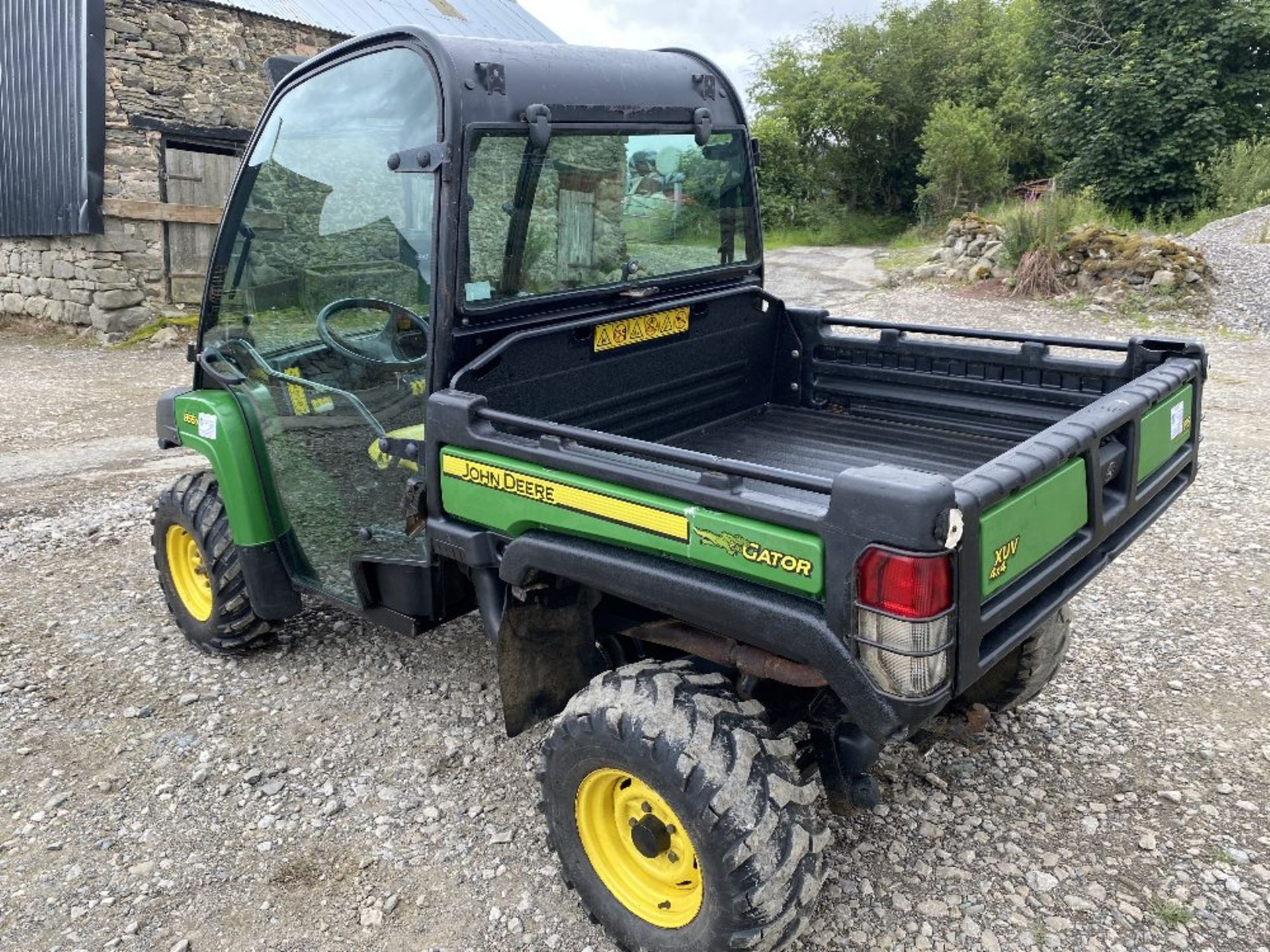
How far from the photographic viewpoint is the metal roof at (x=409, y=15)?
43.5 feet

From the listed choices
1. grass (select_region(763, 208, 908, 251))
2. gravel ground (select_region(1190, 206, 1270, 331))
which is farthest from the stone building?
grass (select_region(763, 208, 908, 251))

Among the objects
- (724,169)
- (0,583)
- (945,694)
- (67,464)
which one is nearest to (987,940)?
(945,694)

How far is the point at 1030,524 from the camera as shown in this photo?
2.37 m

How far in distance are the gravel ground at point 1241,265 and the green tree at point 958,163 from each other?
10.3 m

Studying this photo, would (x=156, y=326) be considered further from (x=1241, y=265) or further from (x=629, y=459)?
(x=1241, y=265)

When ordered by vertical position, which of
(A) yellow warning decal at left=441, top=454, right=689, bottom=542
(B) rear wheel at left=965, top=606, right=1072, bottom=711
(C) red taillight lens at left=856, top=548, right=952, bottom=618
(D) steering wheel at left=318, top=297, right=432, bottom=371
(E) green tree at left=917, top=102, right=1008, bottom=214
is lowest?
(B) rear wheel at left=965, top=606, right=1072, bottom=711

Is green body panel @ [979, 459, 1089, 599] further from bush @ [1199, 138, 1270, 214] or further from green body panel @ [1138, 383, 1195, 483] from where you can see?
bush @ [1199, 138, 1270, 214]

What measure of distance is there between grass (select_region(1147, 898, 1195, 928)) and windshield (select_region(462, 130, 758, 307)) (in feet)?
7.96

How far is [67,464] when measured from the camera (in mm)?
7113

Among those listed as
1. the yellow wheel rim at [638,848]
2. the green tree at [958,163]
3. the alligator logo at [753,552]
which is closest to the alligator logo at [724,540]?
the alligator logo at [753,552]

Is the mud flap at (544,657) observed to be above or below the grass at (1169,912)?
above

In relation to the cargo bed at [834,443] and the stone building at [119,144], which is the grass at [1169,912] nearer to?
the cargo bed at [834,443]

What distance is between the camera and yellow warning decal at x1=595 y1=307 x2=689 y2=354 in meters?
3.44

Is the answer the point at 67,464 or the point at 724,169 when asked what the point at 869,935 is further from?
the point at 67,464
